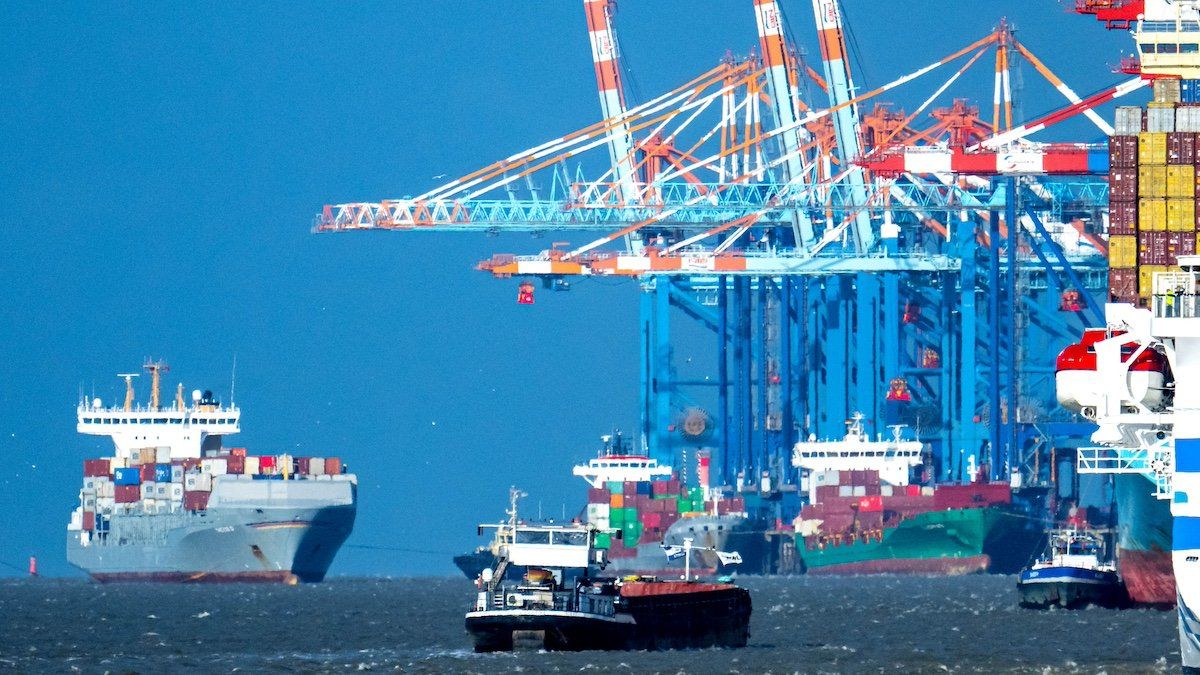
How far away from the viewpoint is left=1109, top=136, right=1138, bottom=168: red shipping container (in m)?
54.2

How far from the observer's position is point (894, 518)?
404 feet

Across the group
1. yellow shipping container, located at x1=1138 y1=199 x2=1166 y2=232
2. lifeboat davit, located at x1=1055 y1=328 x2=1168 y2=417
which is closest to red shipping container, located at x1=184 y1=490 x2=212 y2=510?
yellow shipping container, located at x1=1138 y1=199 x2=1166 y2=232

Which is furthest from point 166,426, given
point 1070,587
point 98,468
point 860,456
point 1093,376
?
point 1093,376

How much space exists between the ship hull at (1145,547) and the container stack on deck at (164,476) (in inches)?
2121

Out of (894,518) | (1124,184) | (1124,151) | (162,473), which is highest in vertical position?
(1124,151)

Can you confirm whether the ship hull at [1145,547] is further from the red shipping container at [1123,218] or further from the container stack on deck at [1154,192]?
the red shipping container at [1123,218]

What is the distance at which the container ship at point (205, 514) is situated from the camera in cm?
11944

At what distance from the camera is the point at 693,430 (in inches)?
5487

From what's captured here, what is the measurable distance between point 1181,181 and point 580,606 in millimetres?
14380

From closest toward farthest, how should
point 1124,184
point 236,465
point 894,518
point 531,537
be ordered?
point 531,537, point 1124,184, point 894,518, point 236,465

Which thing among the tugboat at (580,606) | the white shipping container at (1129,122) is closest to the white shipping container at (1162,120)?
the white shipping container at (1129,122)

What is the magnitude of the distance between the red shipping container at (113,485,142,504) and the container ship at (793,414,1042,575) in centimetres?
3148

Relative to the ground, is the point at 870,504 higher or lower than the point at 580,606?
higher

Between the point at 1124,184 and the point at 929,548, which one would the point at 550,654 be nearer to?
the point at 1124,184
